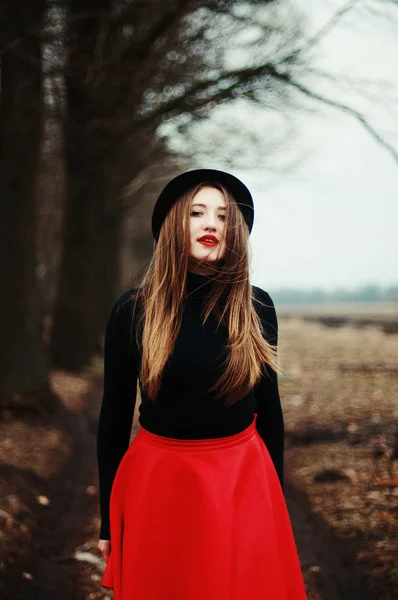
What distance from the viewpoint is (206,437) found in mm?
2102

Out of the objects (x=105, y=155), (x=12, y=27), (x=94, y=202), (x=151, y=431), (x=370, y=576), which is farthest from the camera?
(x=94, y=202)

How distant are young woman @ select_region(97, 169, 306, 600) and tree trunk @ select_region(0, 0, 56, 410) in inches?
218

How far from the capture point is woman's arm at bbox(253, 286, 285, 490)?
239cm

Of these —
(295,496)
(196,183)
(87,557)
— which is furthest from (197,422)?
(295,496)

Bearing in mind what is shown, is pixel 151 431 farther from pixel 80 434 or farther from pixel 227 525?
pixel 80 434

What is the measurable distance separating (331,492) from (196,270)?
3.71 meters

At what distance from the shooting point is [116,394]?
231 centimetres

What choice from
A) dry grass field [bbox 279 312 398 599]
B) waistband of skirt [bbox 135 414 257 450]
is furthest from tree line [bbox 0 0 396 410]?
waistband of skirt [bbox 135 414 257 450]

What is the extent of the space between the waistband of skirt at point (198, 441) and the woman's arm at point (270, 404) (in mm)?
244

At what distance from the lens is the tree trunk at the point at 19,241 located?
7.39 m

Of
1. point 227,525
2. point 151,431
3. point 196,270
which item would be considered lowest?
point 227,525

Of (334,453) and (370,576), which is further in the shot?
(334,453)

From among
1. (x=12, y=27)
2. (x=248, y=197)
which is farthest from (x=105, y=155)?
(x=248, y=197)

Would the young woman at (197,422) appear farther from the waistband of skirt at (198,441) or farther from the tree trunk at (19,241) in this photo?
the tree trunk at (19,241)
